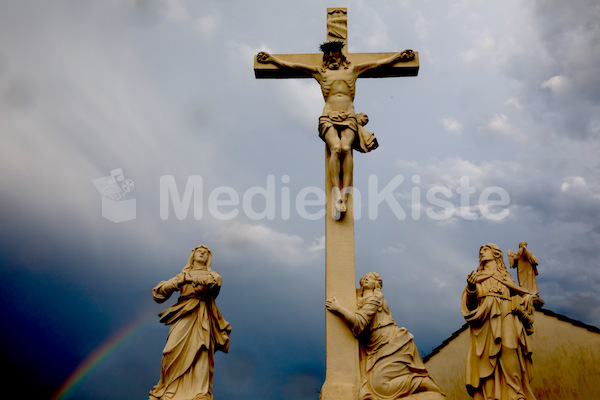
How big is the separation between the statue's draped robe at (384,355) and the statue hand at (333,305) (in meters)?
0.31

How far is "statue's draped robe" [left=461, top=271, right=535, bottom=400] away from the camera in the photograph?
6.94 m

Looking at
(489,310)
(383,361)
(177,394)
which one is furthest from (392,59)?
(177,394)

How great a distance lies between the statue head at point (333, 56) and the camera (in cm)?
Answer: 913

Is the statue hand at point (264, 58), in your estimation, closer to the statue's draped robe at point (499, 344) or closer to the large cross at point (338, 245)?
the large cross at point (338, 245)

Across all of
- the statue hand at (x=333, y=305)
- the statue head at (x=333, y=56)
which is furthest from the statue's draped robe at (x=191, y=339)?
the statue head at (x=333, y=56)

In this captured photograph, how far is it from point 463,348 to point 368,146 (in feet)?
24.7

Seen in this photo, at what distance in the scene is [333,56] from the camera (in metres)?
9.24

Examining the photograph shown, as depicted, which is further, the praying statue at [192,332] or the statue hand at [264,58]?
the statue hand at [264,58]

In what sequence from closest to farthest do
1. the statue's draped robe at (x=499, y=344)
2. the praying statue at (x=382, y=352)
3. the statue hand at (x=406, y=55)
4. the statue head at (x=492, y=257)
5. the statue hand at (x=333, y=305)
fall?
the praying statue at (x=382, y=352) → the statue's draped robe at (x=499, y=344) → the statue hand at (x=333, y=305) → the statue head at (x=492, y=257) → the statue hand at (x=406, y=55)

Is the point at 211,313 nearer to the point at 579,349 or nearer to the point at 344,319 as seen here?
the point at 344,319

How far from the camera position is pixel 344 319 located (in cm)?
746

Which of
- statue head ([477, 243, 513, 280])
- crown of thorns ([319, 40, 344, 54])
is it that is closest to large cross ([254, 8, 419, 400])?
crown of thorns ([319, 40, 344, 54])

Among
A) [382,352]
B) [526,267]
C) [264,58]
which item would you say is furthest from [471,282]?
[264,58]

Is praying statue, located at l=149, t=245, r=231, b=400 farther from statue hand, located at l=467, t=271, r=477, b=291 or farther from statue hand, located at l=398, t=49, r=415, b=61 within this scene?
statue hand, located at l=398, t=49, r=415, b=61
